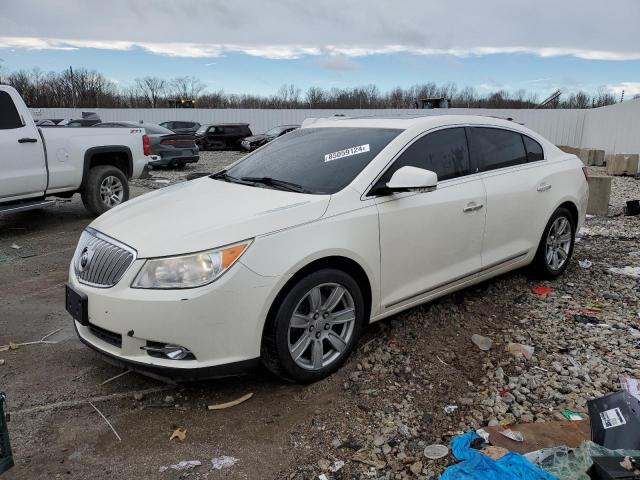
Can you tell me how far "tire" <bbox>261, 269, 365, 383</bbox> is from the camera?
3037 millimetres

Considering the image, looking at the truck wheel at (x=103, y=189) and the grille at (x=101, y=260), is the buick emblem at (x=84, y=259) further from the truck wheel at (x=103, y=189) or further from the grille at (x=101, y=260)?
the truck wheel at (x=103, y=189)

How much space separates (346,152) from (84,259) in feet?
6.35

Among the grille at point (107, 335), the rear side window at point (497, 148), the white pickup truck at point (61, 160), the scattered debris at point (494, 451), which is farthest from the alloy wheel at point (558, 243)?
the white pickup truck at point (61, 160)

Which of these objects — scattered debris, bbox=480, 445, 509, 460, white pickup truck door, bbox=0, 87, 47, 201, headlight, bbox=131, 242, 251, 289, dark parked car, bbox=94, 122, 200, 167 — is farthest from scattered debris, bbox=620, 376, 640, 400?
dark parked car, bbox=94, 122, 200, 167

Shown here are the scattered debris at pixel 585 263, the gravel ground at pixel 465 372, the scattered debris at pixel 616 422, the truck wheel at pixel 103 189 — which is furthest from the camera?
the truck wheel at pixel 103 189

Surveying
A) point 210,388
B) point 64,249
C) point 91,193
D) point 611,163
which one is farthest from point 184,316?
point 611,163

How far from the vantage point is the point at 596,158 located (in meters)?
20.8

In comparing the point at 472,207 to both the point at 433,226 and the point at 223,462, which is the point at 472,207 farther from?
Result: the point at 223,462

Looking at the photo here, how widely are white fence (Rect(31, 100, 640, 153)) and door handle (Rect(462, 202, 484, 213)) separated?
1273 cm

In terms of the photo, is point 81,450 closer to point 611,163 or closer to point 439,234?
point 439,234

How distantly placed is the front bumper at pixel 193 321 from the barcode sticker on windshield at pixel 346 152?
1.31 metres

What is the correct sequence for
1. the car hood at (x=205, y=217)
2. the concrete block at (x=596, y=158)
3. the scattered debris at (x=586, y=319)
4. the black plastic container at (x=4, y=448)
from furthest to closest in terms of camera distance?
1. the concrete block at (x=596, y=158)
2. the scattered debris at (x=586, y=319)
3. the car hood at (x=205, y=217)
4. the black plastic container at (x=4, y=448)

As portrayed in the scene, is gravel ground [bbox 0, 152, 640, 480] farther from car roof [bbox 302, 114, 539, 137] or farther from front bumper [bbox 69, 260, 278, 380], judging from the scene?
car roof [bbox 302, 114, 539, 137]

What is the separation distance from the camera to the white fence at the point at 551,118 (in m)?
20.1
